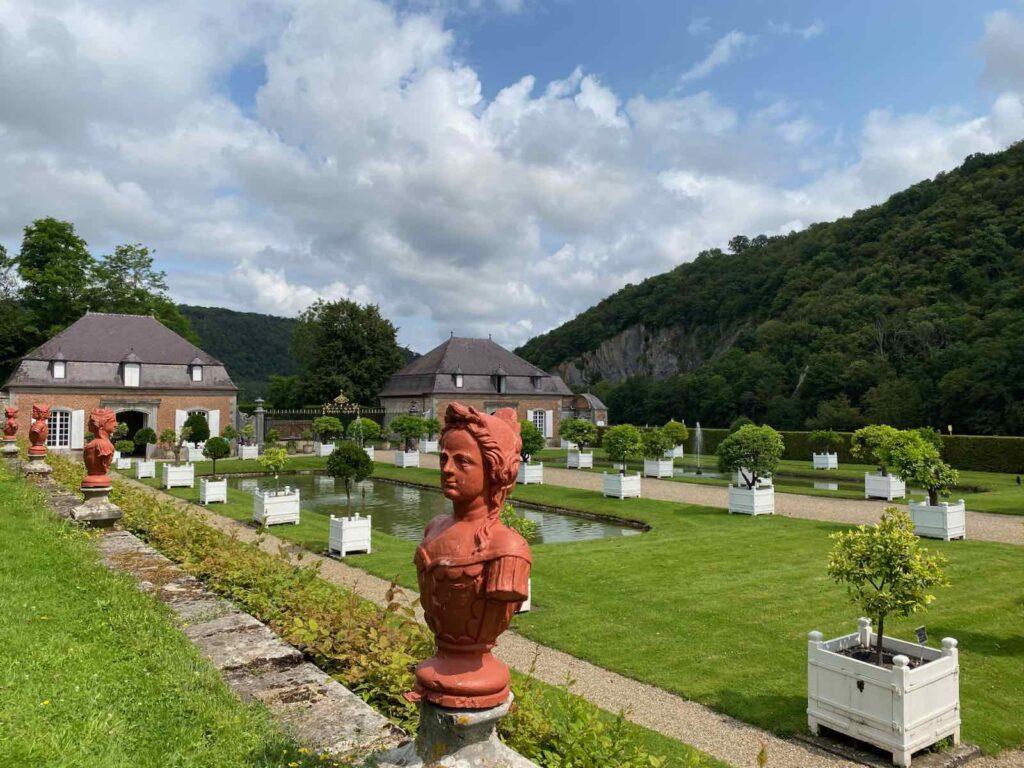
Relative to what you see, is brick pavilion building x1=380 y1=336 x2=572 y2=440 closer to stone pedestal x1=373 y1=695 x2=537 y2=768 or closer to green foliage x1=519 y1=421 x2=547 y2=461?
green foliage x1=519 y1=421 x2=547 y2=461

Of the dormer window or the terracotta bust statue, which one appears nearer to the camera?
the terracotta bust statue

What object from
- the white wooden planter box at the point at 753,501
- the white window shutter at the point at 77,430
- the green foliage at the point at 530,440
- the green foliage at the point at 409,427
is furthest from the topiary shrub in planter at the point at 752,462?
the white window shutter at the point at 77,430

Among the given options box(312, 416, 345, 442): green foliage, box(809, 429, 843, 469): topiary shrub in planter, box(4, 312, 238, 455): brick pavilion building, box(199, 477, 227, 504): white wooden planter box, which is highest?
box(4, 312, 238, 455): brick pavilion building

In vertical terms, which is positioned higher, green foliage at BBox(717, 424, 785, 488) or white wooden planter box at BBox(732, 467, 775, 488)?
green foliage at BBox(717, 424, 785, 488)

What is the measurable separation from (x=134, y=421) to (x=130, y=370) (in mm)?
2807

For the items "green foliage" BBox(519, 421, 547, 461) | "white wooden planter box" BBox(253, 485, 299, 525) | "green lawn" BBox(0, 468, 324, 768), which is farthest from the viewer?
"green foliage" BBox(519, 421, 547, 461)

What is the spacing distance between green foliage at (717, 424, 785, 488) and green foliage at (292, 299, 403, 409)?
31641 millimetres

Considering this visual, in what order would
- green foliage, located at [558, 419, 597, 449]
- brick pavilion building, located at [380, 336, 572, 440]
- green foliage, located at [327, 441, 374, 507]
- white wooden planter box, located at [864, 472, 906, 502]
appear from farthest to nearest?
brick pavilion building, located at [380, 336, 572, 440]
green foliage, located at [558, 419, 597, 449]
white wooden planter box, located at [864, 472, 906, 502]
green foliage, located at [327, 441, 374, 507]

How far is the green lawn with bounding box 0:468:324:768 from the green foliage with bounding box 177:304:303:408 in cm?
7926

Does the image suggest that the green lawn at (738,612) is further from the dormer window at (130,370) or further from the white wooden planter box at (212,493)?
the dormer window at (130,370)

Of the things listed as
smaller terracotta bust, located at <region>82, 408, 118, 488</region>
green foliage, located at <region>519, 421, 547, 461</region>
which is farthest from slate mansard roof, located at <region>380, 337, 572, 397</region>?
smaller terracotta bust, located at <region>82, 408, 118, 488</region>

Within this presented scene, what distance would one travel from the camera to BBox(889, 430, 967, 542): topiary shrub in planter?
12508 mm

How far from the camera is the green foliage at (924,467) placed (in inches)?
526

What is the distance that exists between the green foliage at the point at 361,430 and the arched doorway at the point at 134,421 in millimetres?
9347
